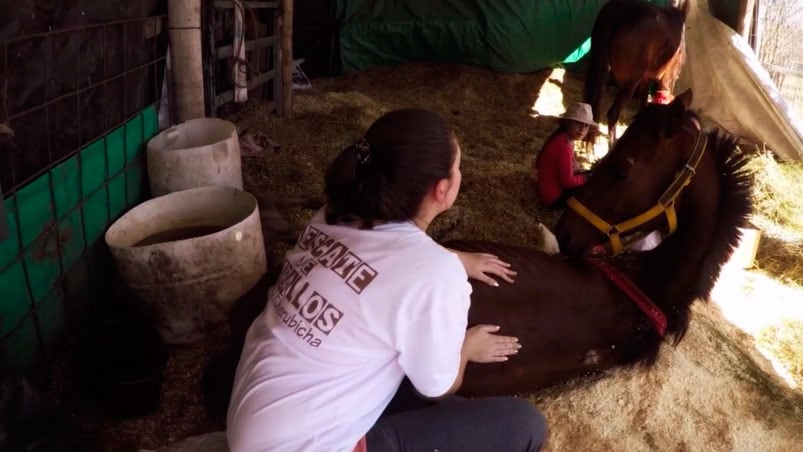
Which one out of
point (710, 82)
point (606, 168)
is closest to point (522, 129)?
point (710, 82)

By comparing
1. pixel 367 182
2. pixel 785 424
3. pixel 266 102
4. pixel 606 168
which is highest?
pixel 367 182

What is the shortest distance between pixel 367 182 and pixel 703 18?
6.98 m

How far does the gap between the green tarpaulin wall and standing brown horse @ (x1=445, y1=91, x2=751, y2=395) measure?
247 inches

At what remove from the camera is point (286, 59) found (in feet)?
18.7

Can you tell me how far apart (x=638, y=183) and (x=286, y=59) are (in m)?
4.12

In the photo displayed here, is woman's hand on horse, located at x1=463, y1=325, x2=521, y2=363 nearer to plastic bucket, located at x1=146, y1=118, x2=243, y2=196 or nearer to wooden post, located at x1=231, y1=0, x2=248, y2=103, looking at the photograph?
plastic bucket, located at x1=146, y1=118, x2=243, y2=196

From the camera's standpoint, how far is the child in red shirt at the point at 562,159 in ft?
13.4

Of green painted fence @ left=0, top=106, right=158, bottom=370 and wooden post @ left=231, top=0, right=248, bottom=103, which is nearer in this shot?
green painted fence @ left=0, top=106, right=158, bottom=370

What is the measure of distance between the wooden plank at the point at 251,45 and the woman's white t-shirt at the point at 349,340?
310cm

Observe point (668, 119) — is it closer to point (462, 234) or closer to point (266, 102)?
point (462, 234)

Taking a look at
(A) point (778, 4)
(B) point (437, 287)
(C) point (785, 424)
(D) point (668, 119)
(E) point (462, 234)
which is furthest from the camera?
(A) point (778, 4)

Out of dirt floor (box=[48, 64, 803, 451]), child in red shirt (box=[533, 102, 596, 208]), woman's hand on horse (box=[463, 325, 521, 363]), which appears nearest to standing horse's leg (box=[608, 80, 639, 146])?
dirt floor (box=[48, 64, 803, 451])

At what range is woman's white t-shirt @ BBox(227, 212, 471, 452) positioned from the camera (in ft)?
4.54

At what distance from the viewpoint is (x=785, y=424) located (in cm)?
250
